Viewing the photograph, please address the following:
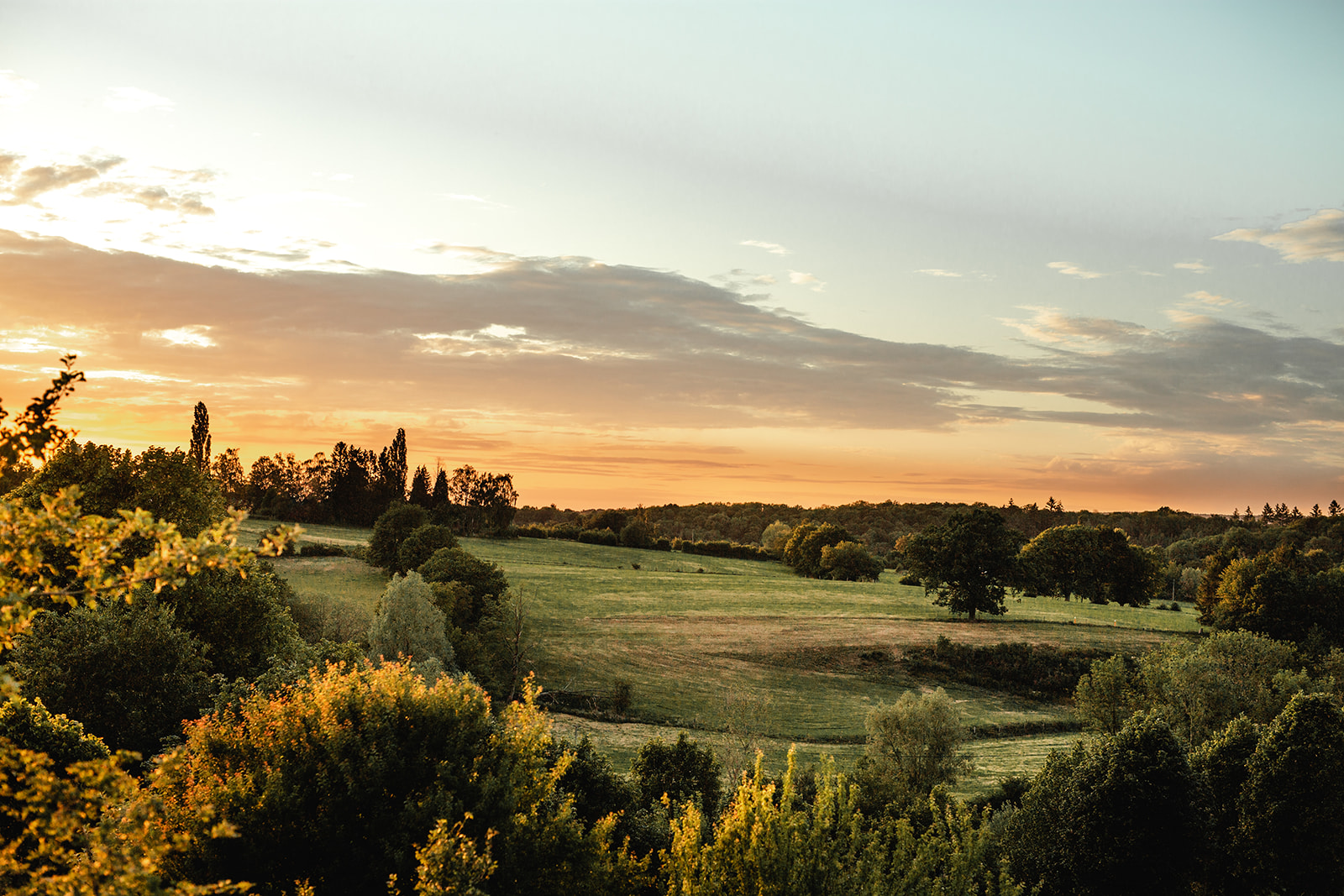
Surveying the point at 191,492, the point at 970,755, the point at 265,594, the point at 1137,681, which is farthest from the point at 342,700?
the point at 1137,681

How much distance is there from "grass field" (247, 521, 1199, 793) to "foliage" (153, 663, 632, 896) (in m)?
35.2

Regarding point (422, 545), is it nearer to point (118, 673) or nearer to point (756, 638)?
point (756, 638)

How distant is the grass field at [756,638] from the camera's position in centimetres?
6438

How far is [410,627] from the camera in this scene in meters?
59.6

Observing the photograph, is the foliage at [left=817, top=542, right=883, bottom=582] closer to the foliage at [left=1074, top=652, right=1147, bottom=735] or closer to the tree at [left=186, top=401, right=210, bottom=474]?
the foliage at [left=1074, top=652, right=1147, bottom=735]

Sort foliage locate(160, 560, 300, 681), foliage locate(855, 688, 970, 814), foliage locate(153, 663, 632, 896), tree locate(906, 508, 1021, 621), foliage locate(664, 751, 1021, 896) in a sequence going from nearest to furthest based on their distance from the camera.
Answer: foliage locate(664, 751, 1021, 896)
foliage locate(153, 663, 632, 896)
foliage locate(160, 560, 300, 681)
foliage locate(855, 688, 970, 814)
tree locate(906, 508, 1021, 621)

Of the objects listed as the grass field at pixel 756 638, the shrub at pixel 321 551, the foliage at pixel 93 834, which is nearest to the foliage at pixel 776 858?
the foliage at pixel 93 834

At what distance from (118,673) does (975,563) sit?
276 feet

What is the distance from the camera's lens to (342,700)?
66.5 feet

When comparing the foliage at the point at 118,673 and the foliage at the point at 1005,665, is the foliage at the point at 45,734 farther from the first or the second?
the foliage at the point at 1005,665

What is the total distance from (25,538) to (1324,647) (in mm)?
106496

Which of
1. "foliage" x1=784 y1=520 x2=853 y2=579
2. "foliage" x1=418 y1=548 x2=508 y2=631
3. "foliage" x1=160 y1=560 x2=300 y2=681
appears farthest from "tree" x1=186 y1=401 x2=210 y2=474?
"foliage" x1=784 y1=520 x2=853 y2=579

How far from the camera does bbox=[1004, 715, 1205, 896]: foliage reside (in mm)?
32375

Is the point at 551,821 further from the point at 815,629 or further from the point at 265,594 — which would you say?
the point at 815,629
